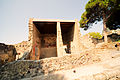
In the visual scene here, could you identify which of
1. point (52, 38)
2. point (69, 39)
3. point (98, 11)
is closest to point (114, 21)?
point (98, 11)

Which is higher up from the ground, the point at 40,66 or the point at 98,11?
the point at 98,11

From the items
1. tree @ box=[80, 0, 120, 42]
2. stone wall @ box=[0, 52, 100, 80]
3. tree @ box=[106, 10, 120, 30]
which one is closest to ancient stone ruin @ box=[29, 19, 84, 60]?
stone wall @ box=[0, 52, 100, 80]

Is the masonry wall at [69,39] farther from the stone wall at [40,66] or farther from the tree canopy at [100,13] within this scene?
the stone wall at [40,66]

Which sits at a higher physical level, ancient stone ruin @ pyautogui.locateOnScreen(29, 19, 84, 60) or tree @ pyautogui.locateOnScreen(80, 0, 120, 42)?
tree @ pyautogui.locateOnScreen(80, 0, 120, 42)

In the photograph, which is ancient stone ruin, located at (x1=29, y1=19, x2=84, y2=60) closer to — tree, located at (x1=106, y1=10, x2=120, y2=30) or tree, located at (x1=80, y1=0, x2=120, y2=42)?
tree, located at (x1=80, y1=0, x2=120, y2=42)

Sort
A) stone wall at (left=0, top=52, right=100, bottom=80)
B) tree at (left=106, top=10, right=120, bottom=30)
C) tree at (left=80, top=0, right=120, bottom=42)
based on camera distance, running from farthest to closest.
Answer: tree at (left=106, top=10, right=120, bottom=30) → tree at (left=80, top=0, right=120, bottom=42) → stone wall at (left=0, top=52, right=100, bottom=80)

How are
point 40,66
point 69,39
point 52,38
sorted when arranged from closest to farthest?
1. point 40,66
2. point 69,39
3. point 52,38

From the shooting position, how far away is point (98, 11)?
1041 cm

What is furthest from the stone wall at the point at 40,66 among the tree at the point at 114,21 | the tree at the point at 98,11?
the tree at the point at 114,21

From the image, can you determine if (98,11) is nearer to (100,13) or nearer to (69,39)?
(100,13)

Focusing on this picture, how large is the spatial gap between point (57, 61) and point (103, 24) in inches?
491

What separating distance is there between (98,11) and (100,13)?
786 mm

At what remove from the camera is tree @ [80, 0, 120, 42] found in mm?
8603

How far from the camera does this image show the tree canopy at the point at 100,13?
8.82 m
